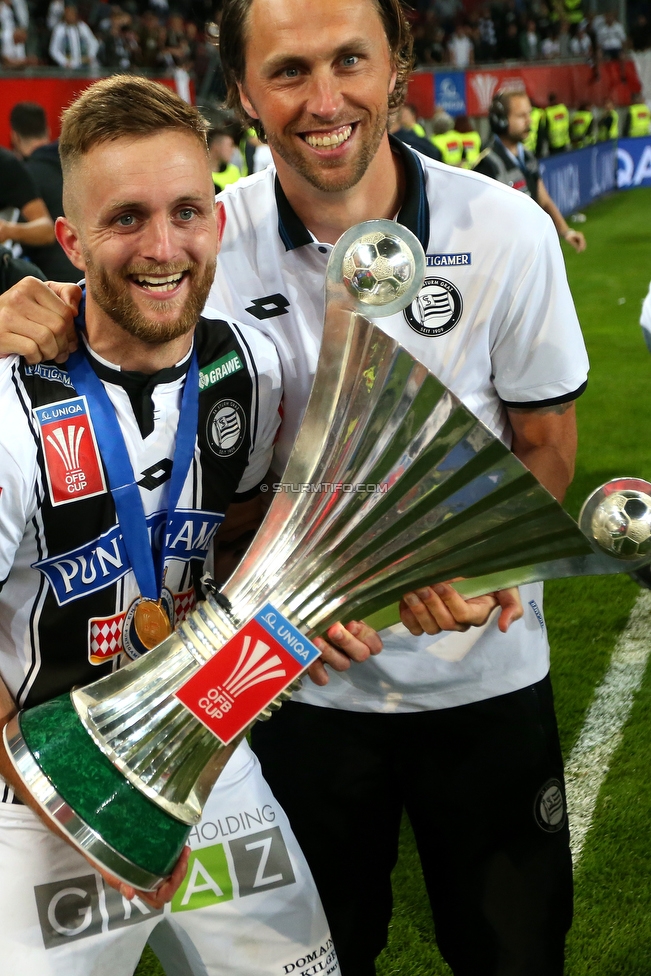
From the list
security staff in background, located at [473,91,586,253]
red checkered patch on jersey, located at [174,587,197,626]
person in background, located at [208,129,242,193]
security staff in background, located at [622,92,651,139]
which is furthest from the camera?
security staff in background, located at [622,92,651,139]

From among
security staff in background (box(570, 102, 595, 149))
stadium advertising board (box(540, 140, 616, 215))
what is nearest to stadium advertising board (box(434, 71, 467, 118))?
security staff in background (box(570, 102, 595, 149))

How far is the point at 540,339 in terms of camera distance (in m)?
1.77

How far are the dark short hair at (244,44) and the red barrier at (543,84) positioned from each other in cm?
1346

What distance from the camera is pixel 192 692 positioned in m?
1.39

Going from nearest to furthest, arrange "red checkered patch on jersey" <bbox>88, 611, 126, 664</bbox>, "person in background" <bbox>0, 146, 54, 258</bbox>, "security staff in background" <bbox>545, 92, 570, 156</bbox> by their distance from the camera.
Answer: "red checkered patch on jersey" <bbox>88, 611, 126, 664</bbox>
"person in background" <bbox>0, 146, 54, 258</bbox>
"security staff in background" <bbox>545, 92, 570, 156</bbox>

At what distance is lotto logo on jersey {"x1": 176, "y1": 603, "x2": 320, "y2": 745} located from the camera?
4.53 ft

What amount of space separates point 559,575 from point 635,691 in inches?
92.9

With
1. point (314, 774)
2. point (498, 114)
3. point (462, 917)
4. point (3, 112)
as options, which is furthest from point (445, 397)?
point (3, 112)

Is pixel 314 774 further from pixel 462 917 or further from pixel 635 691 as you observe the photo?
pixel 635 691

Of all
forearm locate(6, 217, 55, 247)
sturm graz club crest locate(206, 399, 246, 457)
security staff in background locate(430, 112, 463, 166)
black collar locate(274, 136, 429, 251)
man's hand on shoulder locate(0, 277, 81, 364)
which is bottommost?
security staff in background locate(430, 112, 463, 166)

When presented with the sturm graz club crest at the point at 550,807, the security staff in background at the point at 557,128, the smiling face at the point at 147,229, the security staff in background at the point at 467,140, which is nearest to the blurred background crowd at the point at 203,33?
the smiling face at the point at 147,229

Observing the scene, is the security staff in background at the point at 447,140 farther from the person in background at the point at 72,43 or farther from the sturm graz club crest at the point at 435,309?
the sturm graz club crest at the point at 435,309

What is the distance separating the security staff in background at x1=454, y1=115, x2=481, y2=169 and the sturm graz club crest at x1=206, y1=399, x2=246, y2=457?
42.0 feet

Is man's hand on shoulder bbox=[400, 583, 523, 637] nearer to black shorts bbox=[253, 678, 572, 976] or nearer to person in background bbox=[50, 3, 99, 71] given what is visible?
black shorts bbox=[253, 678, 572, 976]
